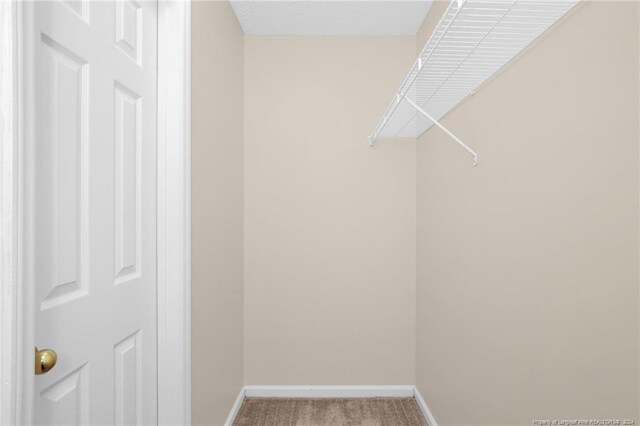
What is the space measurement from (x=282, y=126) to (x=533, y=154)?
1.69 m

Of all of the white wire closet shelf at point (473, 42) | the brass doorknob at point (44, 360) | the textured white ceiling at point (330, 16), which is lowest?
the brass doorknob at point (44, 360)

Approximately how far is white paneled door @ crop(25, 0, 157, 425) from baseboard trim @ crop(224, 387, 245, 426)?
2.71 ft

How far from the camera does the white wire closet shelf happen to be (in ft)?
3.22

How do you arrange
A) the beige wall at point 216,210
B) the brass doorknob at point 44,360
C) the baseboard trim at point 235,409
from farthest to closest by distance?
the baseboard trim at point 235,409, the beige wall at point 216,210, the brass doorknob at point 44,360

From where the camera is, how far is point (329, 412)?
2326mm

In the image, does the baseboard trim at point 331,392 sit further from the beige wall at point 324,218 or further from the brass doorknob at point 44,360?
the brass doorknob at point 44,360

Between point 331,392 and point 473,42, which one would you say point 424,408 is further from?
point 473,42

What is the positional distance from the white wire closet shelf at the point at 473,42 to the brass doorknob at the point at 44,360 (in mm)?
1245

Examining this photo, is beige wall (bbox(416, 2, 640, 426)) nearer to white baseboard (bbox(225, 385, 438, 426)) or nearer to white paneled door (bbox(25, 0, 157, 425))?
white baseboard (bbox(225, 385, 438, 426))

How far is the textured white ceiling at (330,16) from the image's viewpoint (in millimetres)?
2186

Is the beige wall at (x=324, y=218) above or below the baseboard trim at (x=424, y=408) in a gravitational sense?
above

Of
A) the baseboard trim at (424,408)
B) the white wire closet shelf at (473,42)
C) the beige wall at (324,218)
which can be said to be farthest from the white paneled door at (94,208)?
the baseboard trim at (424,408)

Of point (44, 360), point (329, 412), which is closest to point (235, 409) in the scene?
point (329, 412)

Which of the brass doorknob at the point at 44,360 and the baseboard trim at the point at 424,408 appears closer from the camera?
the brass doorknob at the point at 44,360
